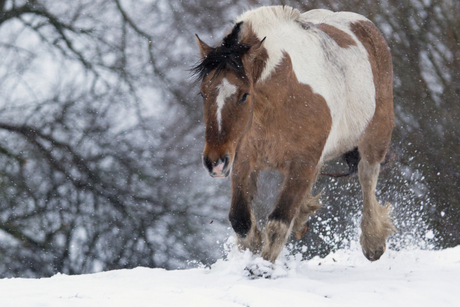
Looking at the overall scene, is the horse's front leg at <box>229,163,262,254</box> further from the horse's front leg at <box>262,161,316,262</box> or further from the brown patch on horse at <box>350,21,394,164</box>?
the brown patch on horse at <box>350,21,394,164</box>

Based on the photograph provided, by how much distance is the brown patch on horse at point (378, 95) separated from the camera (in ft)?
16.3

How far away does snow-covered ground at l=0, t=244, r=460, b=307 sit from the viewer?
264cm

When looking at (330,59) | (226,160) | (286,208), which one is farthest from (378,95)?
(226,160)

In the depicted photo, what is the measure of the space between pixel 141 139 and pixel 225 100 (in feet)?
18.3

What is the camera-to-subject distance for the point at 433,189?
8.39 meters

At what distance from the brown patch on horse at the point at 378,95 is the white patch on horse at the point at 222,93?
1.96 metres

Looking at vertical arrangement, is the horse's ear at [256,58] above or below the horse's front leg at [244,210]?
above

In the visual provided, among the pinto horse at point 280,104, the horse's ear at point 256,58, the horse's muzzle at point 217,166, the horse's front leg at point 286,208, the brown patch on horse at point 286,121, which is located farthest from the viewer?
the horse's front leg at point 286,208

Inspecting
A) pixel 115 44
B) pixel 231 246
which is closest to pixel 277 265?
pixel 231 246

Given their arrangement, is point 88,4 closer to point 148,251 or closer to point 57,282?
point 148,251

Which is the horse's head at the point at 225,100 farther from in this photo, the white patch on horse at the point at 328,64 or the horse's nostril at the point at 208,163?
the white patch on horse at the point at 328,64

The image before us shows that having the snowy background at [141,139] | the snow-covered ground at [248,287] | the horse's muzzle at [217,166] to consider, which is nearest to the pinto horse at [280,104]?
the horse's muzzle at [217,166]

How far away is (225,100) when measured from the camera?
3.34 m

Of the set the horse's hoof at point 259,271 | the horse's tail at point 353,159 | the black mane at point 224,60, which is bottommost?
the horse's tail at point 353,159
